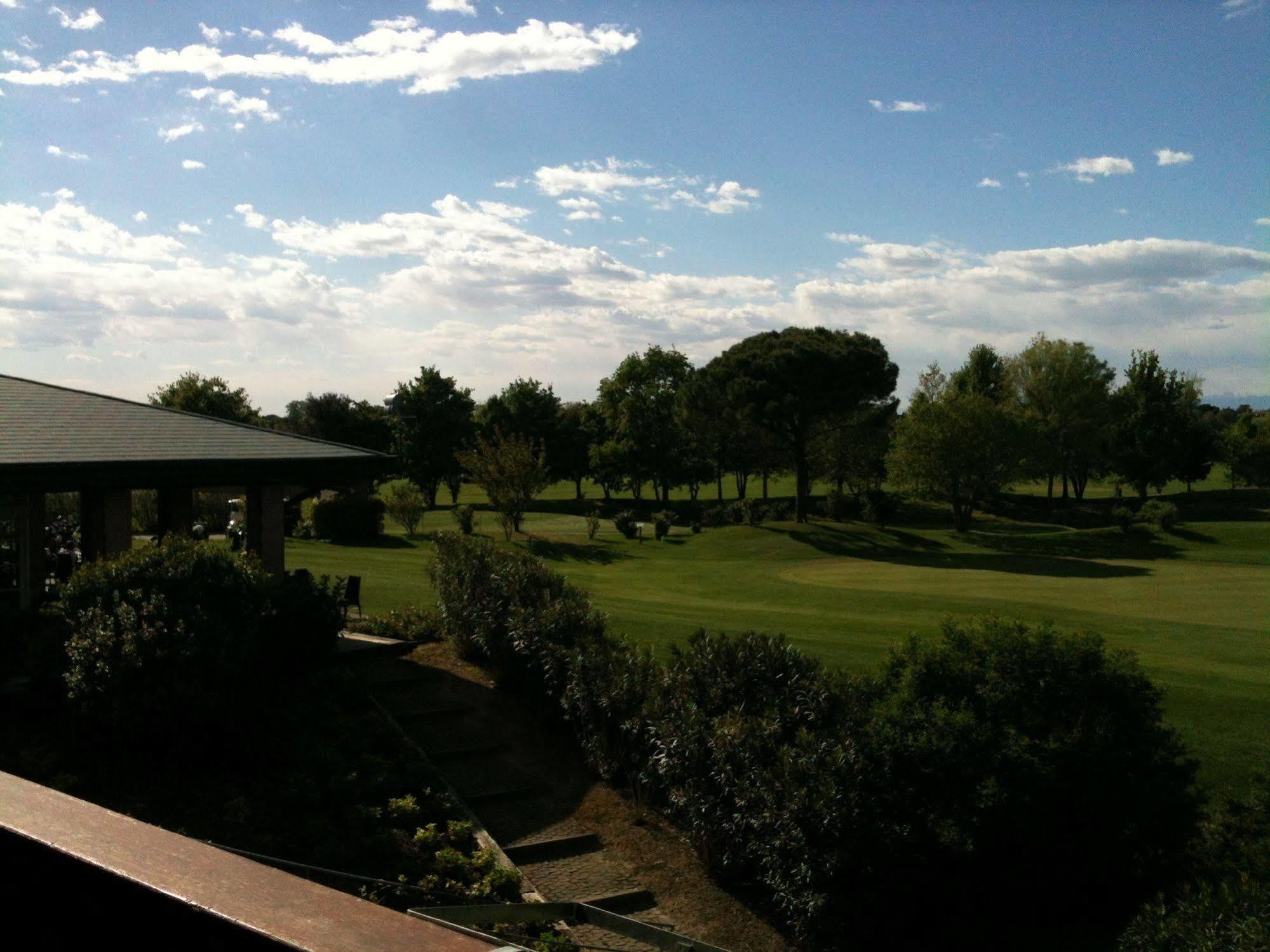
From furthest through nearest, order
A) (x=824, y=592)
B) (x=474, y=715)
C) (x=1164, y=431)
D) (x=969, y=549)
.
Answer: (x=1164, y=431) < (x=969, y=549) < (x=824, y=592) < (x=474, y=715)

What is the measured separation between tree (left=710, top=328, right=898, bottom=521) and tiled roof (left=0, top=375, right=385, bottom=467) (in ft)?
120

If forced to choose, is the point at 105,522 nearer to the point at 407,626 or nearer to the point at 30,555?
the point at 30,555

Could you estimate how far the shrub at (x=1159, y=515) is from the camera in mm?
51156

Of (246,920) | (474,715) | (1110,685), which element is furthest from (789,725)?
(246,920)

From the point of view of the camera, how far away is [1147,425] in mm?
65188

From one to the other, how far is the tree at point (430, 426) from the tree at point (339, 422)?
1659mm

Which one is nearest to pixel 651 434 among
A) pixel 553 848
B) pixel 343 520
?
pixel 343 520

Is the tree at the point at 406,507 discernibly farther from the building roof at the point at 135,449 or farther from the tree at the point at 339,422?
the building roof at the point at 135,449

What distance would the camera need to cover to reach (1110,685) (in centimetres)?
792

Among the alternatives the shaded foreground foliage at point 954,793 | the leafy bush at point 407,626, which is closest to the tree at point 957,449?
the leafy bush at point 407,626

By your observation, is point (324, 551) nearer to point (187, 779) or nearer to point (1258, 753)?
point (187, 779)

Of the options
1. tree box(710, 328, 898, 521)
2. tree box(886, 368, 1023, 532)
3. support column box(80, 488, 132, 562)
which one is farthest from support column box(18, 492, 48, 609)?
tree box(886, 368, 1023, 532)

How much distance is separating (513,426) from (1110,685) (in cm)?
6365

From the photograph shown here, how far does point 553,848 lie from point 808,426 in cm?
4398
